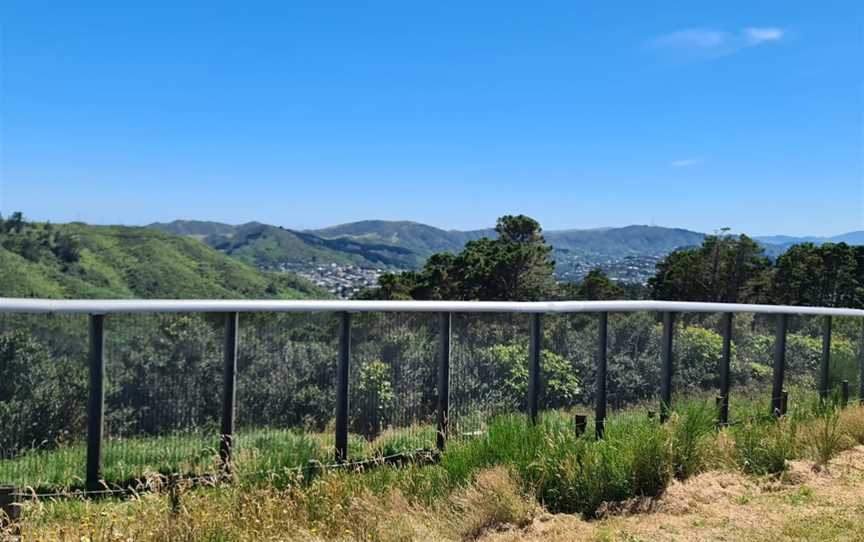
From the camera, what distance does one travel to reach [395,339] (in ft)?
17.9

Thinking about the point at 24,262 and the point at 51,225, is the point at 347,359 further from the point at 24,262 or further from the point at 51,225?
the point at 51,225

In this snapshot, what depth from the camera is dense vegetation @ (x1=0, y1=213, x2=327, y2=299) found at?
70.9m

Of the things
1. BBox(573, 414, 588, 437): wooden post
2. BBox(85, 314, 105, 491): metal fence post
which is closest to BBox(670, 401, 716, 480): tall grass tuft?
BBox(573, 414, 588, 437): wooden post

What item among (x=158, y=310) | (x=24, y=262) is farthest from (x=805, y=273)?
(x=24, y=262)

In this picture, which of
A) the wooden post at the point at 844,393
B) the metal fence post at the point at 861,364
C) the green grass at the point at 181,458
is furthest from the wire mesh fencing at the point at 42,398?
the metal fence post at the point at 861,364

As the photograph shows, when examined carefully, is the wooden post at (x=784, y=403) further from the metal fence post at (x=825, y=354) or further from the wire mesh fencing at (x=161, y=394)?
the wire mesh fencing at (x=161, y=394)

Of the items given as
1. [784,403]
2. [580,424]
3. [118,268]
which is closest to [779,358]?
[784,403]

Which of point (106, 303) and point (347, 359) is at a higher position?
point (106, 303)

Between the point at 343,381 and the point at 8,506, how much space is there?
7.61ft

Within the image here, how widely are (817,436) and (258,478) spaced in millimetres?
4747

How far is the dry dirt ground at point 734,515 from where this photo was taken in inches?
167

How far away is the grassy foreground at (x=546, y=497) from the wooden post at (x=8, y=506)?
0.10 meters

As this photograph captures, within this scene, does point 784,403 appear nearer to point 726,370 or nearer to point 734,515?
point 726,370

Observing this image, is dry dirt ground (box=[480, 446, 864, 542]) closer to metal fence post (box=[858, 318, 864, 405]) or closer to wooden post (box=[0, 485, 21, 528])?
wooden post (box=[0, 485, 21, 528])
